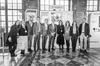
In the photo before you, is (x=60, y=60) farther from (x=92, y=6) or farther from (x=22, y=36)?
(x=92, y=6)

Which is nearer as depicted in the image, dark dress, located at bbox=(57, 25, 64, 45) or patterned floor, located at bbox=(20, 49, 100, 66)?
patterned floor, located at bbox=(20, 49, 100, 66)

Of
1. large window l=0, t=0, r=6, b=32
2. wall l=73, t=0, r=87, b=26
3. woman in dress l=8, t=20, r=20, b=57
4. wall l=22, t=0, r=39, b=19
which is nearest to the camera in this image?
woman in dress l=8, t=20, r=20, b=57

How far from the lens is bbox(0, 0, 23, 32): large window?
9281 millimetres

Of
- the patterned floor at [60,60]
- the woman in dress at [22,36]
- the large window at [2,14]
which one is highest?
the large window at [2,14]

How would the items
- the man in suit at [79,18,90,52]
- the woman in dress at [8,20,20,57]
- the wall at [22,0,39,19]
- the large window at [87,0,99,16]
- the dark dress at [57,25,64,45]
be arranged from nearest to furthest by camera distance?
1. the woman in dress at [8,20,20,57]
2. the man in suit at [79,18,90,52]
3. the dark dress at [57,25,64,45]
4. the wall at [22,0,39,19]
5. the large window at [87,0,99,16]

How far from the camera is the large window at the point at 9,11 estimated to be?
928 centimetres

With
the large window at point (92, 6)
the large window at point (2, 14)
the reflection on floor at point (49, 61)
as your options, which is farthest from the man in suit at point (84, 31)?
the large window at point (2, 14)

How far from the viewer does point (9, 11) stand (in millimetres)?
9359

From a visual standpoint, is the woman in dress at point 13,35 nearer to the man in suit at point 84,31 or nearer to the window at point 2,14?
the man in suit at point 84,31

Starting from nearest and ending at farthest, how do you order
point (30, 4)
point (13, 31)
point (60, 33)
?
point (13, 31), point (60, 33), point (30, 4)

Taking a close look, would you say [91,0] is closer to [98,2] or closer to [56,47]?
[98,2]

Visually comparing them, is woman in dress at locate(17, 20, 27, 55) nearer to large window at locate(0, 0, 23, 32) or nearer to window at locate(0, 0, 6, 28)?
large window at locate(0, 0, 23, 32)

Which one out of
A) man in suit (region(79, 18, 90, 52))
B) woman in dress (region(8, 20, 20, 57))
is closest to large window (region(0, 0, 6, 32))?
woman in dress (region(8, 20, 20, 57))

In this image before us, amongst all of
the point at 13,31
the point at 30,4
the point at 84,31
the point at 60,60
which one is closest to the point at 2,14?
the point at 30,4
